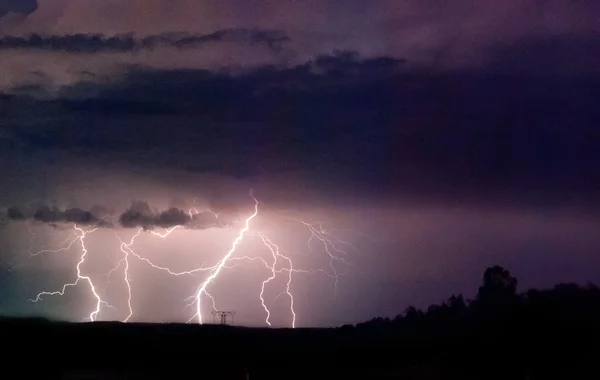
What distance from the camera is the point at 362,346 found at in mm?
27516

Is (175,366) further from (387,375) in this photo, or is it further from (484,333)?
(484,333)

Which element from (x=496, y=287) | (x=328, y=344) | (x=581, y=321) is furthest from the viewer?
(x=496, y=287)

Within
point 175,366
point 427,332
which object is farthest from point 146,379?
point 427,332

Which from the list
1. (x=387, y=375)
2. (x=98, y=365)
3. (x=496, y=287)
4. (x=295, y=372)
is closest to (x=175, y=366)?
(x=98, y=365)

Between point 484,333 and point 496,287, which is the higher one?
point 496,287

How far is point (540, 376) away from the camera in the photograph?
19.2 m

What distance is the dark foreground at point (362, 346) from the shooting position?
2033 cm

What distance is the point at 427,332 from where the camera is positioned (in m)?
31.1

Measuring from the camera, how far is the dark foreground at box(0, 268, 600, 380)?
20.3 metres

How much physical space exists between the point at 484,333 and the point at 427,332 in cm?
386

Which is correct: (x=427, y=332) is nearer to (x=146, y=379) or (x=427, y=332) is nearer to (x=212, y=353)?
(x=212, y=353)

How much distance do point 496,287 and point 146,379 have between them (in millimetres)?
19444

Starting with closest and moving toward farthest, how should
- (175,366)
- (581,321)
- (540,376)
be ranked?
1. (540,376)
2. (175,366)
3. (581,321)

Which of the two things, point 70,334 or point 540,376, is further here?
point 70,334
